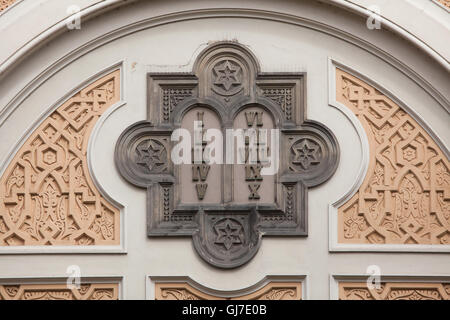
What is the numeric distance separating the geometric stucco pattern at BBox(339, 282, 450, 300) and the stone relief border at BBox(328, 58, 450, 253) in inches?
8.3

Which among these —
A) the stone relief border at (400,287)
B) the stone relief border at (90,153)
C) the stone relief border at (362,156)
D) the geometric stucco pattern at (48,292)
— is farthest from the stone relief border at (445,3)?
the geometric stucco pattern at (48,292)

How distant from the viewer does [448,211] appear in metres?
5.65

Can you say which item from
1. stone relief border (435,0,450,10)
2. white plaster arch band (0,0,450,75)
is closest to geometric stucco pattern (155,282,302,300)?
white plaster arch band (0,0,450,75)

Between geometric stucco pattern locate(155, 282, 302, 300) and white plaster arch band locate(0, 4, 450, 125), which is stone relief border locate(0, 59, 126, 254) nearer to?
white plaster arch band locate(0, 4, 450, 125)

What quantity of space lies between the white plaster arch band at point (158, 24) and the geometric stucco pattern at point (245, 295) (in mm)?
1436

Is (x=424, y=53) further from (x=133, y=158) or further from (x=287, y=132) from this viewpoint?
(x=133, y=158)

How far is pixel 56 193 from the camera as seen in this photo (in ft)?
18.8

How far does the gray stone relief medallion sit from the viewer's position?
5680mm

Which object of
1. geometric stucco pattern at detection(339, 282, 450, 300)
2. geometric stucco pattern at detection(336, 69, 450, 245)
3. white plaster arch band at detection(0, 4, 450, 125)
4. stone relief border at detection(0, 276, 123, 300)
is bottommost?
geometric stucco pattern at detection(339, 282, 450, 300)

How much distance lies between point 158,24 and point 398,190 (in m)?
1.81

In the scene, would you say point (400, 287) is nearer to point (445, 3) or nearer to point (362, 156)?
point (362, 156)

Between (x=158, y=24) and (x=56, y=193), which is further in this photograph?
(x=158, y=24)

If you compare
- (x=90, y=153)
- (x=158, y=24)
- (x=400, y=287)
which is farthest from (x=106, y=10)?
(x=400, y=287)

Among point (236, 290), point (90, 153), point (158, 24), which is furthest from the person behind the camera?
point (158, 24)
